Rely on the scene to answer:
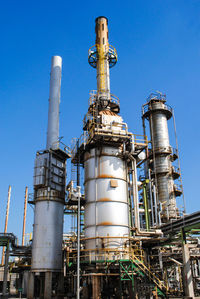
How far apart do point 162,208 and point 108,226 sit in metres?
14.4

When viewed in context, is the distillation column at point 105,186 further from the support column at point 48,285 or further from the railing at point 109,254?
the support column at point 48,285

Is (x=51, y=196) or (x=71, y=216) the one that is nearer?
(x=51, y=196)

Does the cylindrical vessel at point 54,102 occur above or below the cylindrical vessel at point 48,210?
above

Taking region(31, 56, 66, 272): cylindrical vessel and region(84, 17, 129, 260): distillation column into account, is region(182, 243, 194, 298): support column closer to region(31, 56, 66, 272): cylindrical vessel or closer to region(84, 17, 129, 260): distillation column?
region(84, 17, 129, 260): distillation column

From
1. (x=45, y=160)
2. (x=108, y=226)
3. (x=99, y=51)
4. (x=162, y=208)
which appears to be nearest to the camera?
(x=108, y=226)

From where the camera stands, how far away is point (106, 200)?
2430cm

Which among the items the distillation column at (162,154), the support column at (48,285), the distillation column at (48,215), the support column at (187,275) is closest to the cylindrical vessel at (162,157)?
the distillation column at (162,154)

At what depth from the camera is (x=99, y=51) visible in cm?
3372

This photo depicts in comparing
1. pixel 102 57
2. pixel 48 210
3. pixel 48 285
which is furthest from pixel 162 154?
pixel 48 285

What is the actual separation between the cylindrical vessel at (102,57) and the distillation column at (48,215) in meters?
7.66

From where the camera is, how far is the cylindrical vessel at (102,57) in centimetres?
3189

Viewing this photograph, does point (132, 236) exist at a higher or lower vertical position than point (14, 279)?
higher

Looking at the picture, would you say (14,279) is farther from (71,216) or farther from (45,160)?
(45,160)

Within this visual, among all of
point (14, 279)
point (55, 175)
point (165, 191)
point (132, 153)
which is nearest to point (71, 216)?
point (55, 175)
